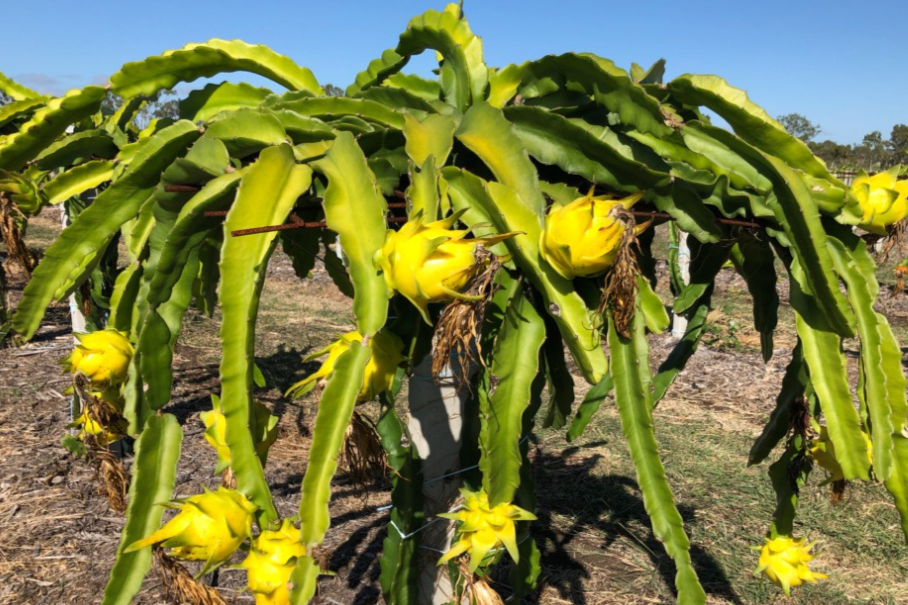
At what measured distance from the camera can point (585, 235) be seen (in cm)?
71

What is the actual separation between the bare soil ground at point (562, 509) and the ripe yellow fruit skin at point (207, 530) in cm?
92

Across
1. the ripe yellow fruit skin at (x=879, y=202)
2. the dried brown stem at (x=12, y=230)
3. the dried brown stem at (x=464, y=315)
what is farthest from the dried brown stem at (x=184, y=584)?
the ripe yellow fruit skin at (x=879, y=202)

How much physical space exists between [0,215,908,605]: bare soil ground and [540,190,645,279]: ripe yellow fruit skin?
1.15m

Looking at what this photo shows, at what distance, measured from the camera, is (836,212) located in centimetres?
81

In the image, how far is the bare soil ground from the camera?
2.16m

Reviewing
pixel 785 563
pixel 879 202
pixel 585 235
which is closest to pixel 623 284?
pixel 585 235

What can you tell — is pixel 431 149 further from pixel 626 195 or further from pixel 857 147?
pixel 857 147

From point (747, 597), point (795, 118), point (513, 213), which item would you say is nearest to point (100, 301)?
point (513, 213)

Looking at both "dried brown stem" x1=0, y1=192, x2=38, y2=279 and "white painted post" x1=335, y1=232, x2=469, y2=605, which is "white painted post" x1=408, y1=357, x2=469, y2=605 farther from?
"dried brown stem" x1=0, y1=192, x2=38, y2=279

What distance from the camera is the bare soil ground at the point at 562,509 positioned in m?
2.16

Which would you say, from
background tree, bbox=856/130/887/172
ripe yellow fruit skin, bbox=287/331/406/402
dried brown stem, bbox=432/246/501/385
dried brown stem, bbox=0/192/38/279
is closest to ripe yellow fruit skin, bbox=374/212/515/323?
dried brown stem, bbox=432/246/501/385

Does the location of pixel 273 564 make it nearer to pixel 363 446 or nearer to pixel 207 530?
pixel 207 530

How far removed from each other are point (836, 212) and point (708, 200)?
0.14 m

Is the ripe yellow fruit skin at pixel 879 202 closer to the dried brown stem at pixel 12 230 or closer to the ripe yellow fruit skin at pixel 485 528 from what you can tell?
the ripe yellow fruit skin at pixel 485 528
